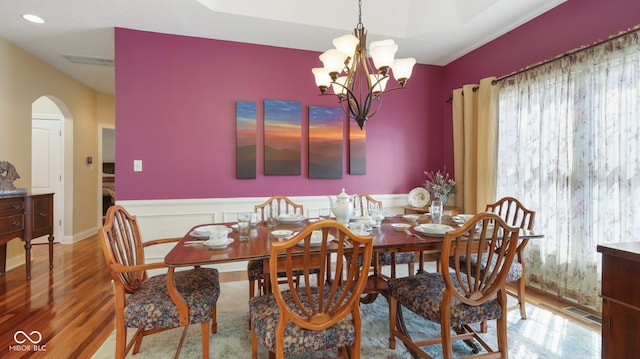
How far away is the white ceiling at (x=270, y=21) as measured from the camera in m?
2.72

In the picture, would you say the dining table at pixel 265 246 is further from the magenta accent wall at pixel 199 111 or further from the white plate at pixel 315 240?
the magenta accent wall at pixel 199 111

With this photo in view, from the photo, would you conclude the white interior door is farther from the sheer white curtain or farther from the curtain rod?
the sheer white curtain

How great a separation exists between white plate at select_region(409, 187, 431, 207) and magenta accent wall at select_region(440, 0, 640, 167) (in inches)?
57.7

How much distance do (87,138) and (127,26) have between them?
3110mm

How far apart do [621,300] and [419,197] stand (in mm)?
2733

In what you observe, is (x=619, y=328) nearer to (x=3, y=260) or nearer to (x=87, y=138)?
(x=3, y=260)

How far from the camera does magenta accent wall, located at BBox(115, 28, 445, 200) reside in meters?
3.13

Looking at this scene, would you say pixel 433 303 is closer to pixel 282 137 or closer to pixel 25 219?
pixel 282 137

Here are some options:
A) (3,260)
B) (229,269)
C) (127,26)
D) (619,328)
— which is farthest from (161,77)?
(619,328)

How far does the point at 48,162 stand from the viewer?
4.75m

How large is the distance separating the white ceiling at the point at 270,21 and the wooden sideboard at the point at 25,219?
1.77 metres

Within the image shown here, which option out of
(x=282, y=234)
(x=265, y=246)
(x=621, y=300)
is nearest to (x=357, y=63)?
(x=282, y=234)

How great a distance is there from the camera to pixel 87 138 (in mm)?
5207

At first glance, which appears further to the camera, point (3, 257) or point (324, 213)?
point (3, 257)
